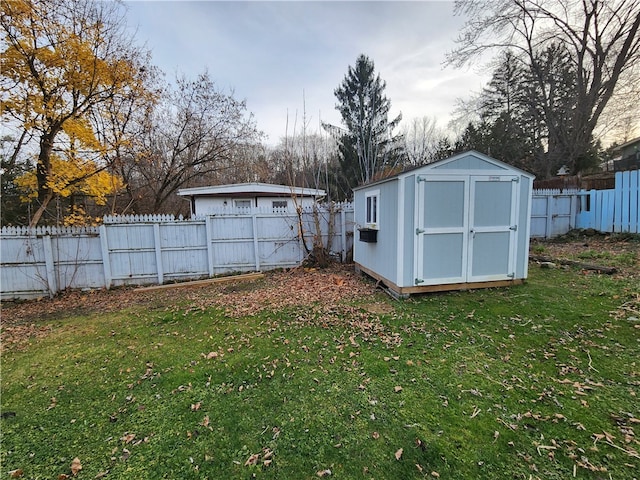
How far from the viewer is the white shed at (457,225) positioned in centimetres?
477

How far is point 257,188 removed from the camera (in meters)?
11.9

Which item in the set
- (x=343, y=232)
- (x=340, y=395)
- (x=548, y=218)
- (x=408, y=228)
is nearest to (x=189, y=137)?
(x=343, y=232)

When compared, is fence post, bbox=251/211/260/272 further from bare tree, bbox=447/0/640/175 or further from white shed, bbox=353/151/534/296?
bare tree, bbox=447/0/640/175

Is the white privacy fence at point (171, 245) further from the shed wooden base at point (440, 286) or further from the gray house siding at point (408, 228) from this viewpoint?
the gray house siding at point (408, 228)

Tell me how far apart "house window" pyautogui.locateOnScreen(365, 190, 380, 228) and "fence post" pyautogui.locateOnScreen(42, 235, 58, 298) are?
673 centimetres

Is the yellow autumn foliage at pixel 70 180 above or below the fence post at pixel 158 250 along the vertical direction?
above

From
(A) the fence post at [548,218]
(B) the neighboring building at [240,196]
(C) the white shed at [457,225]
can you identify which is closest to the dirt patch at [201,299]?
(C) the white shed at [457,225]

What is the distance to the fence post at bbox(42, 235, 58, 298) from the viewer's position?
601cm

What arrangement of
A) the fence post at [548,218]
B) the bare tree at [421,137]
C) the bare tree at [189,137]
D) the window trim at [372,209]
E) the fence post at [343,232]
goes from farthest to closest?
the bare tree at [421,137] < the bare tree at [189,137] < the fence post at [548,218] < the fence post at [343,232] < the window trim at [372,209]

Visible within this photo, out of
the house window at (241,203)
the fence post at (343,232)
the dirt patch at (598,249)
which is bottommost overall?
the dirt patch at (598,249)

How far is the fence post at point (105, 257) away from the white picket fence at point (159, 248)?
2 centimetres

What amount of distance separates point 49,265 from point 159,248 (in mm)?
2074

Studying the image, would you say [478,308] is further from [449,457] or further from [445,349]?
[449,457]

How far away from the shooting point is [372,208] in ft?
19.9
